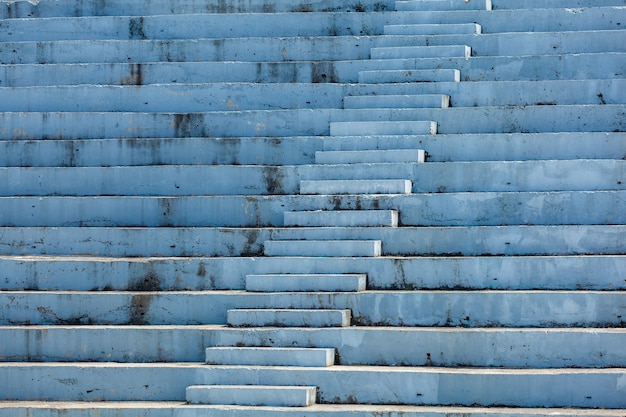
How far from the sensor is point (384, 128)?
532 inches

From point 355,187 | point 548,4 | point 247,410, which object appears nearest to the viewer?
point 247,410

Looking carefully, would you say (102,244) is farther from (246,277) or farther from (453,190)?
(453,190)

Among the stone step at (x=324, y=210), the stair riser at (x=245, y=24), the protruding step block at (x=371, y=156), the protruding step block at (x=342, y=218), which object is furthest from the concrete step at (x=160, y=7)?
the protruding step block at (x=342, y=218)

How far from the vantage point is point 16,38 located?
16.0m

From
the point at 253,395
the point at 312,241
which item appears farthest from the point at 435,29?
the point at 253,395

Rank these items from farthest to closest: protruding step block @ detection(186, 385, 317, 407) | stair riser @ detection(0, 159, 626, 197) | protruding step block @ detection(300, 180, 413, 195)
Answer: protruding step block @ detection(300, 180, 413, 195) → stair riser @ detection(0, 159, 626, 197) → protruding step block @ detection(186, 385, 317, 407)

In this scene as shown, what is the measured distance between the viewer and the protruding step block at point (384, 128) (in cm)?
1343

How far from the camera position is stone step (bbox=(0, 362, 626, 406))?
10.8 meters

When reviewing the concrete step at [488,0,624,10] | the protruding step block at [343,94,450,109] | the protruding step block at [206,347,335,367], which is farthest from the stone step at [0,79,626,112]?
the protruding step block at [206,347,335,367]

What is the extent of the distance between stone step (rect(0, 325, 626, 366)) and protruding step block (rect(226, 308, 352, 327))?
0.14 metres

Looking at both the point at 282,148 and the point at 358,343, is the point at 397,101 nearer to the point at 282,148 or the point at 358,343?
the point at 282,148

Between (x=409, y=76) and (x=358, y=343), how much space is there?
3.86 metres

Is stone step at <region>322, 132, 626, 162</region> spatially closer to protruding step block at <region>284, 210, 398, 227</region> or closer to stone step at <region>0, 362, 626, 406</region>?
protruding step block at <region>284, 210, 398, 227</region>

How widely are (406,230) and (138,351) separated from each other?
2.64 m
